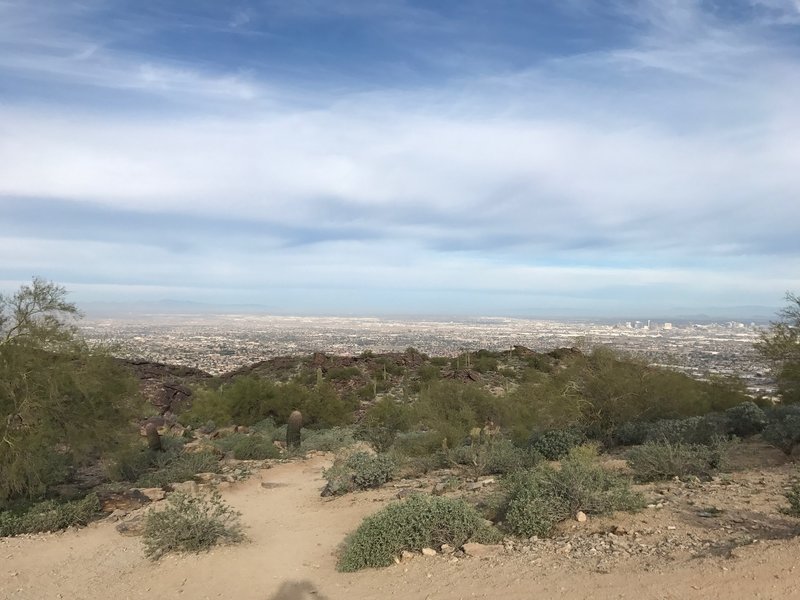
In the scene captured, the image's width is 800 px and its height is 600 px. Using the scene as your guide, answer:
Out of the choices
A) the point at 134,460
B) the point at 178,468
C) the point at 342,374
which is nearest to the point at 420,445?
the point at 178,468

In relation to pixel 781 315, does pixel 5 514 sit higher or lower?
lower

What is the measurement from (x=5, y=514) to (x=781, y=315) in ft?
58.8

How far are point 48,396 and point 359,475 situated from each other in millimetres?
7062

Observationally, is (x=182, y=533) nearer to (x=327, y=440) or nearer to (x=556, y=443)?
(x=556, y=443)

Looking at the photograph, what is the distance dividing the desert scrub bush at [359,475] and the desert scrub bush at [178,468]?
14.4 ft

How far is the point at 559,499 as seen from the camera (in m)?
9.28

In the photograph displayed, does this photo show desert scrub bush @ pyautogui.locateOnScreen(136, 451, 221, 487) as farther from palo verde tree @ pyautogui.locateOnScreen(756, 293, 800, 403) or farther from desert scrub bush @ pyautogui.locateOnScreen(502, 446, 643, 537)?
palo verde tree @ pyautogui.locateOnScreen(756, 293, 800, 403)

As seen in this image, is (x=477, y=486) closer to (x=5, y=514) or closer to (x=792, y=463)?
(x=792, y=463)

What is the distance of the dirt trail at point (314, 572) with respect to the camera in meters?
6.27

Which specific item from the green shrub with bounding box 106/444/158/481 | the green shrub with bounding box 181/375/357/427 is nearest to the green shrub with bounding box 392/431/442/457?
the green shrub with bounding box 106/444/158/481

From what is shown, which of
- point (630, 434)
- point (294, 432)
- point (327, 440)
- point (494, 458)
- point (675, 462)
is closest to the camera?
point (675, 462)

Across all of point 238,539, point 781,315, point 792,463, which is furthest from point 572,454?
point 781,315

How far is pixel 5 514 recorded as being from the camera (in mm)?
12141

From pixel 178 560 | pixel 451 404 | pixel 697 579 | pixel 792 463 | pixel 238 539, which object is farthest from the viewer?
pixel 451 404
